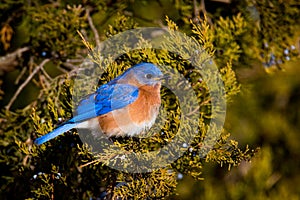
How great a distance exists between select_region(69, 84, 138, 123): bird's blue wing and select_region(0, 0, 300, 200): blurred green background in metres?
0.57

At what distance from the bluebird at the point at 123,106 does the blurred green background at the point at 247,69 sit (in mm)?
462

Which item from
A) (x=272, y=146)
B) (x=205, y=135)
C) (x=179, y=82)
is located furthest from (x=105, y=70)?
(x=272, y=146)

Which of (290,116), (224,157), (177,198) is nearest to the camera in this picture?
(224,157)

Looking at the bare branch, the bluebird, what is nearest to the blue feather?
the bluebird

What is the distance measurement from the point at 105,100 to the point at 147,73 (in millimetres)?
284

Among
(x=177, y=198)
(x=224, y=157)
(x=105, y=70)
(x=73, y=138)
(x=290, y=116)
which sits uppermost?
(x=105, y=70)

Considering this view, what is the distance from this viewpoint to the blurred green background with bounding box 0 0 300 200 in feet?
12.8

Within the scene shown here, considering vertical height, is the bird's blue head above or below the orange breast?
above

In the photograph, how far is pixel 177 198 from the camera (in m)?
5.05

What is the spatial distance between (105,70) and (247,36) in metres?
1.32

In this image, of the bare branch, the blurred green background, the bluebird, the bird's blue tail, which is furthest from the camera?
the bare branch

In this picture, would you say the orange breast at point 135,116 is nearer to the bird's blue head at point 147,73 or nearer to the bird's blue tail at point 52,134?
the bird's blue head at point 147,73

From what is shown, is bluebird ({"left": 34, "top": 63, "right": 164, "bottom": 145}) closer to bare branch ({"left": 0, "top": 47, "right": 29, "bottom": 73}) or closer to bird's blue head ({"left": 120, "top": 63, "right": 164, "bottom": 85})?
bird's blue head ({"left": 120, "top": 63, "right": 164, "bottom": 85})

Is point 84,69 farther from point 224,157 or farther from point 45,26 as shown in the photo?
point 224,157
